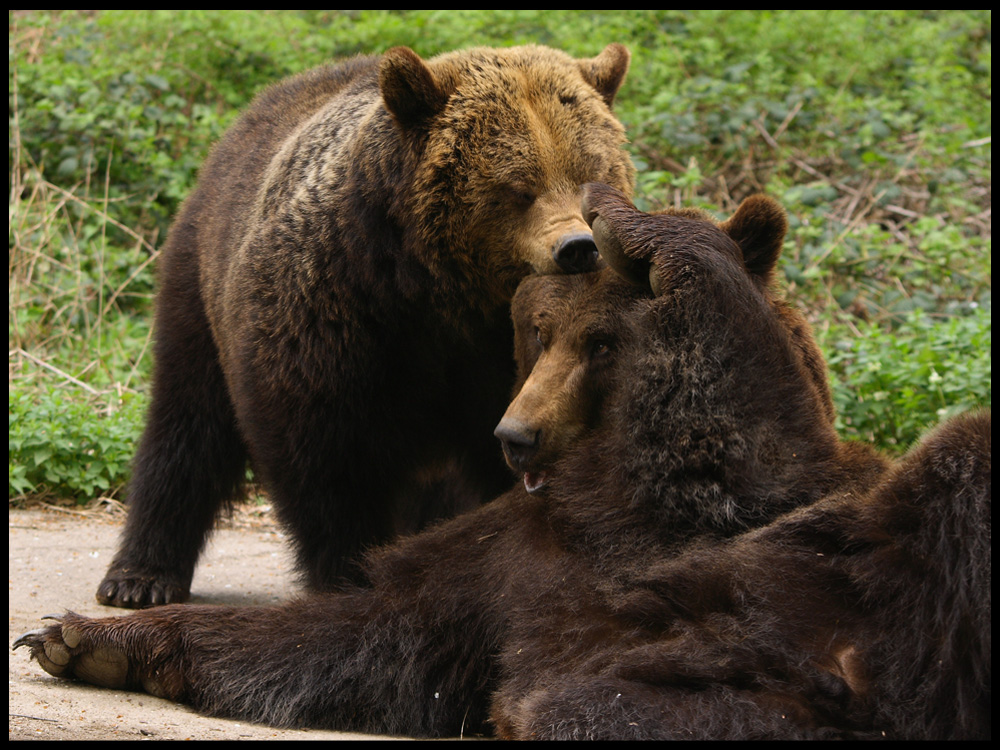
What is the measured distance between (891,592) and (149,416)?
401 centimetres

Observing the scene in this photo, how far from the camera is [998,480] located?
2500mm

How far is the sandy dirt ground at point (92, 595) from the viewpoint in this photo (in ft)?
9.75

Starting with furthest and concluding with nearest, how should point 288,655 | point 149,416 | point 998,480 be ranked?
point 149,416 → point 288,655 → point 998,480

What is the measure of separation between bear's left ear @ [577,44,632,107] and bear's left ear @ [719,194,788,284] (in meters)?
1.50

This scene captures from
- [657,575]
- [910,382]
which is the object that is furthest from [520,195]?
[910,382]

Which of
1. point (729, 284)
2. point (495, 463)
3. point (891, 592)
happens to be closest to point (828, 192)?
point (495, 463)

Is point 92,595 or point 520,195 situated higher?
point 520,195

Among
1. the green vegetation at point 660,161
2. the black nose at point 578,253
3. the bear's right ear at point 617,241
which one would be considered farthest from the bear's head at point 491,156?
the green vegetation at point 660,161

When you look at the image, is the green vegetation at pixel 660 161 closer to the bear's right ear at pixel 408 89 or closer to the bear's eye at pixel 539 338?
the bear's right ear at pixel 408 89

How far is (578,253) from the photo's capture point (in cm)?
369

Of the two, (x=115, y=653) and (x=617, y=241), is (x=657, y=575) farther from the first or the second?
(x=115, y=653)

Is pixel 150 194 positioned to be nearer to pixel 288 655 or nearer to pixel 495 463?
pixel 495 463

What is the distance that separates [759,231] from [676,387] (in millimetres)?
759

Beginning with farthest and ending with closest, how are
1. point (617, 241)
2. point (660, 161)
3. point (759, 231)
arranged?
point (660, 161) → point (759, 231) → point (617, 241)
